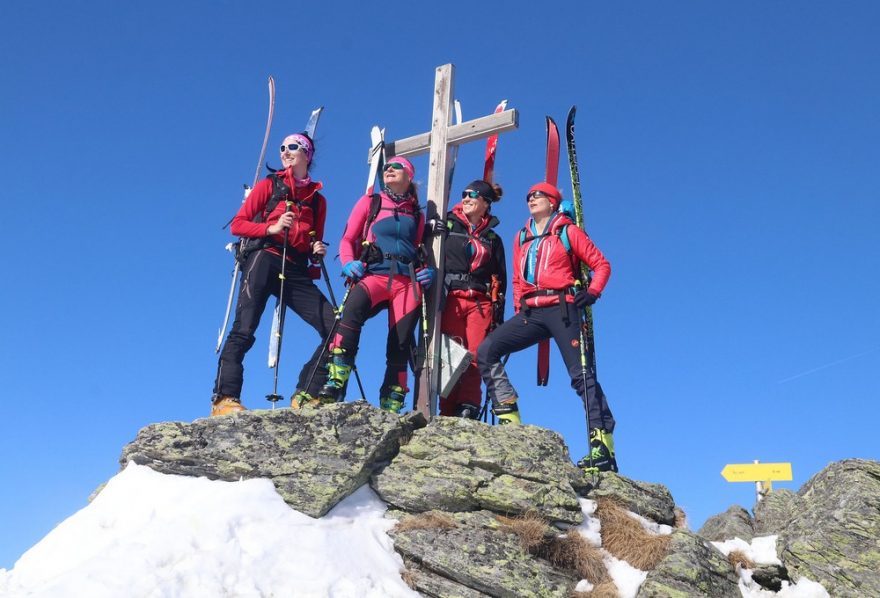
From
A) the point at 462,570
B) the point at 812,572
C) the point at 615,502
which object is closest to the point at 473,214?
the point at 615,502

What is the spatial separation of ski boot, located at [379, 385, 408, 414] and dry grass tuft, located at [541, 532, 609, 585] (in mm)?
2805

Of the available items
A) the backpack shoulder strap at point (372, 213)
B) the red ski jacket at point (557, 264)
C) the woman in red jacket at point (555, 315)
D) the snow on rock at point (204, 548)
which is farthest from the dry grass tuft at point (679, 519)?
the backpack shoulder strap at point (372, 213)

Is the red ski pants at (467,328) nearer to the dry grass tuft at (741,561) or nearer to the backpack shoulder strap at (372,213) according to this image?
the backpack shoulder strap at (372,213)

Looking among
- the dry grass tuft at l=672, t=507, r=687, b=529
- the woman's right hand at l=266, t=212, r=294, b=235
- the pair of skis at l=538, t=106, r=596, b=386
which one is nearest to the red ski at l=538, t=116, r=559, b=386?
the pair of skis at l=538, t=106, r=596, b=386

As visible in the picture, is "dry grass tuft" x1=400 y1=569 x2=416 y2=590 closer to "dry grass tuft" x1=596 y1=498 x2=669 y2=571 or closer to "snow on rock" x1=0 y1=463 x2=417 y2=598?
"snow on rock" x1=0 y1=463 x2=417 y2=598

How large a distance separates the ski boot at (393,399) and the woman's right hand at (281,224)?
246 centimetres

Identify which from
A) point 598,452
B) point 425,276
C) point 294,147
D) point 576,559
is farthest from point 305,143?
point 576,559

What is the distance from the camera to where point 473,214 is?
1134 cm

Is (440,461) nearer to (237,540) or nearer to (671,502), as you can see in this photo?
(237,540)

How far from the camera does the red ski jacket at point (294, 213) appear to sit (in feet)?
A: 33.7

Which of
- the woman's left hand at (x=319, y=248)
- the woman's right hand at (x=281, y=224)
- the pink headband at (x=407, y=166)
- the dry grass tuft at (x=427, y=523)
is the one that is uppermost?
the pink headband at (x=407, y=166)

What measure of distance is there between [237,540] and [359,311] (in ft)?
11.3

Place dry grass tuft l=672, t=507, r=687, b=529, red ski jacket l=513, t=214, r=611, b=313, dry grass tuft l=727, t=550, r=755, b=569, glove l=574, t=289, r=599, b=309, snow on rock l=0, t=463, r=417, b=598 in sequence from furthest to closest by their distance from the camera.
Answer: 1. red ski jacket l=513, t=214, r=611, b=313
2. dry grass tuft l=672, t=507, r=687, b=529
3. glove l=574, t=289, r=599, b=309
4. dry grass tuft l=727, t=550, r=755, b=569
5. snow on rock l=0, t=463, r=417, b=598

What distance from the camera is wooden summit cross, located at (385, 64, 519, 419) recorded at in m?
10.6
